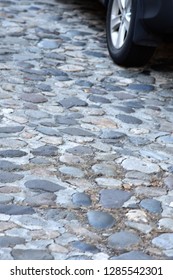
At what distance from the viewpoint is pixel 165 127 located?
5836 mm

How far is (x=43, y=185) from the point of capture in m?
4.79

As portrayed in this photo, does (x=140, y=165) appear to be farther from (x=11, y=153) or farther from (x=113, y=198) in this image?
(x=11, y=153)

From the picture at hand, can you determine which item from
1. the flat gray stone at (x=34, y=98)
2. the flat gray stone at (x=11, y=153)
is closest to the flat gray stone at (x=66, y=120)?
the flat gray stone at (x=34, y=98)

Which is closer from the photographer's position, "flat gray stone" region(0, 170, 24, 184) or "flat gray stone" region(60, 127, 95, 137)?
"flat gray stone" region(0, 170, 24, 184)

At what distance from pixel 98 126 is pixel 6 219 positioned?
1.54 meters

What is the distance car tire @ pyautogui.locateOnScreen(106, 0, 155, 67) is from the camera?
22.0 ft

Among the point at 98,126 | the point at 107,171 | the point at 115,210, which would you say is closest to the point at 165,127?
the point at 98,126

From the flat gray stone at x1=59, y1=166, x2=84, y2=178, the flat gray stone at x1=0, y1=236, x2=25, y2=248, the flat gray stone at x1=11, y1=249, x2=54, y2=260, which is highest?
the flat gray stone at x1=59, y1=166, x2=84, y2=178

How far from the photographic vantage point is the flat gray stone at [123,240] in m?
4.20

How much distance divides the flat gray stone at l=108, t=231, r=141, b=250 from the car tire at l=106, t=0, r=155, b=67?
2640 millimetres

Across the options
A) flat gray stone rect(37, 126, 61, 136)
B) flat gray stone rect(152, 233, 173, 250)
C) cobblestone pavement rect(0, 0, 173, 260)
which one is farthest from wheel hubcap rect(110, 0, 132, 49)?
flat gray stone rect(152, 233, 173, 250)

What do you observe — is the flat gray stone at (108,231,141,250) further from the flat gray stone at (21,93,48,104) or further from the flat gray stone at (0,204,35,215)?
the flat gray stone at (21,93,48,104)

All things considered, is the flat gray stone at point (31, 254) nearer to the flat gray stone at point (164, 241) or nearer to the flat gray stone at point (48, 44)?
the flat gray stone at point (164, 241)
